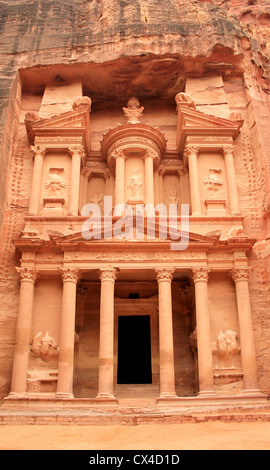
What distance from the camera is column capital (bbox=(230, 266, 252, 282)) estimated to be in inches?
608

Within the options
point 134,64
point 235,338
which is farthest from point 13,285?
point 134,64

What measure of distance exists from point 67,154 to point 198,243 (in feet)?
22.9

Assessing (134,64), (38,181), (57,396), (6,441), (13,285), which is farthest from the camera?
(134,64)

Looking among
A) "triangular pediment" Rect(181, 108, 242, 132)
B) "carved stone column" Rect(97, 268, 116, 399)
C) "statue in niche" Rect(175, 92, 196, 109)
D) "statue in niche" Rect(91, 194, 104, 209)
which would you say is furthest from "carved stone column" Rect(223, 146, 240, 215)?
"statue in niche" Rect(91, 194, 104, 209)

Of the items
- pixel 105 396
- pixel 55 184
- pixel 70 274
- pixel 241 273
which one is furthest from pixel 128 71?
pixel 105 396

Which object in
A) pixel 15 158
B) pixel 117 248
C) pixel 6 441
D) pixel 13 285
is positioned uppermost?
pixel 15 158

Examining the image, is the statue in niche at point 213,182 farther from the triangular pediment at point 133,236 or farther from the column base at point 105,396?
the column base at point 105,396

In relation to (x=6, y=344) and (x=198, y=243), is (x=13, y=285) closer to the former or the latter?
(x=6, y=344)

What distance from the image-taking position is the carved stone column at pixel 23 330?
1403 centimetres

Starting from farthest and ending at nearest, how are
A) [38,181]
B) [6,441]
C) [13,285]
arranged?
[38,181] → [13,285] → [6,441]

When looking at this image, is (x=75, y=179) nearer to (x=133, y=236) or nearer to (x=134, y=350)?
(x=133, y=236)

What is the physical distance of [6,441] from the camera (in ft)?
27.8

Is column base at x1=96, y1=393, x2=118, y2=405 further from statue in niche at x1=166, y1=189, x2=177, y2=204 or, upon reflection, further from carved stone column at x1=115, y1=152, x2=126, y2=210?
statue in niche at x1=166, y1=189, x2=177, y2=204
